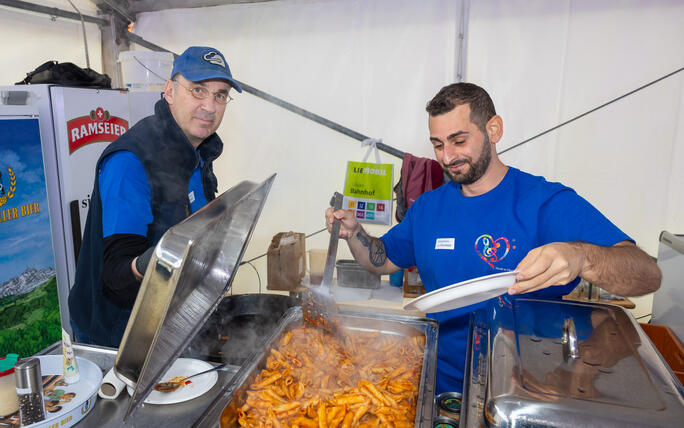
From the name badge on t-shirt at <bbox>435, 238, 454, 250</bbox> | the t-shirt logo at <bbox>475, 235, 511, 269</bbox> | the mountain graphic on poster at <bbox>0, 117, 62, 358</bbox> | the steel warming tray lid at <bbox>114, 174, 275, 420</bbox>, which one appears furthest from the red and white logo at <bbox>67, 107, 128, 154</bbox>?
the t-shirt logo at <bbox>475, 235, 511, 269</bbox>

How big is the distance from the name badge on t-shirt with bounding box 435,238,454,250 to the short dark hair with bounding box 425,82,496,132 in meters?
0.61

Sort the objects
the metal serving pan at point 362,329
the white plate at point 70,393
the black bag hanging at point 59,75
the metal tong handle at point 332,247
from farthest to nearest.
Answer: the black bag hanging at point 59,75 < the metal tong handle at point 332,247 < the white plate at point 70,393 < the metal serving pan at point 362,329

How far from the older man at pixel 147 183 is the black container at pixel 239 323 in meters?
0.61

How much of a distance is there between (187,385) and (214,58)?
5.44ft

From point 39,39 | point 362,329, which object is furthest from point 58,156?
point 362,329

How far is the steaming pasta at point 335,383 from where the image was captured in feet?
5.03

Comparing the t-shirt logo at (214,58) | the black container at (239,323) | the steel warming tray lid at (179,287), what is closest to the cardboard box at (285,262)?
the black container at (239,323)

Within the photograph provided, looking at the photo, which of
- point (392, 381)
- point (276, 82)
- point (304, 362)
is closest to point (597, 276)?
point (392, 381)

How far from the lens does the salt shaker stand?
1.43 m

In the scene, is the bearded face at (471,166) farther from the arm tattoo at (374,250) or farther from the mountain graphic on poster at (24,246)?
the mountain graphic on poster at (24,246)

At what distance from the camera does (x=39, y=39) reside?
3844 millimetres

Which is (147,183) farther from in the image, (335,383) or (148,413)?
(335,383)

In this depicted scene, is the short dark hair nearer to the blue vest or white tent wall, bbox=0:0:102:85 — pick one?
the blue vest

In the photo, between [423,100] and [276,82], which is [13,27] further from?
[423,100]
